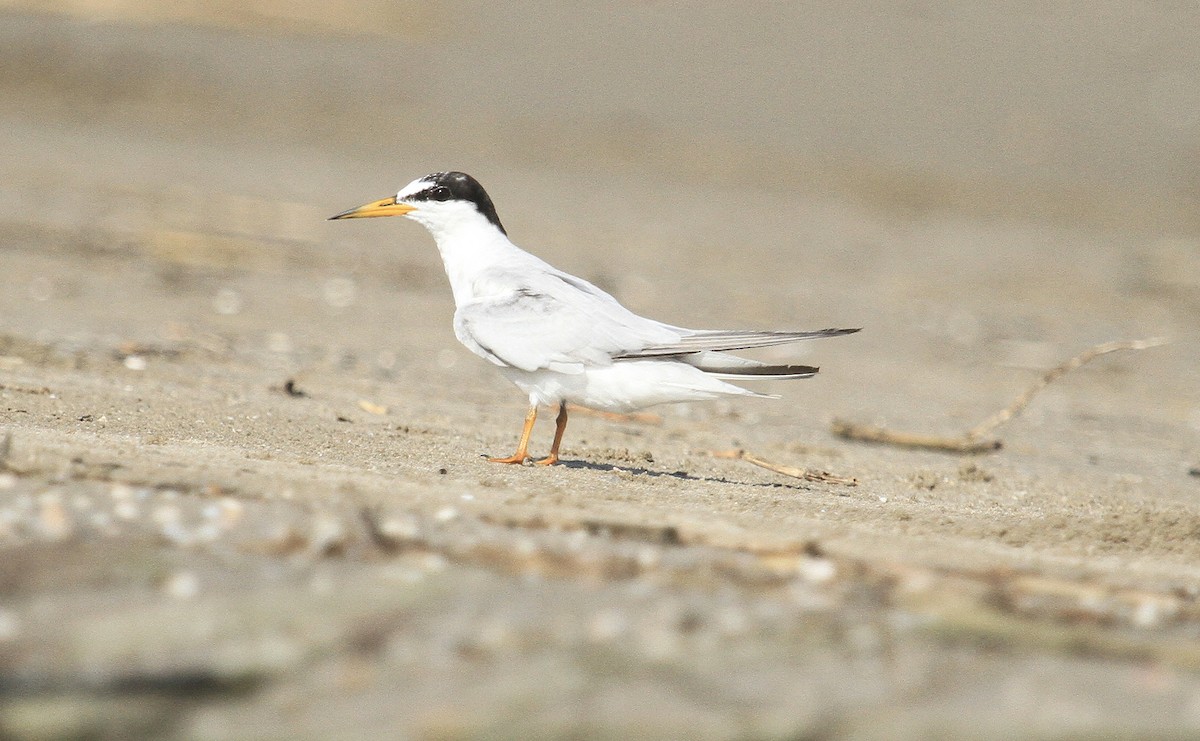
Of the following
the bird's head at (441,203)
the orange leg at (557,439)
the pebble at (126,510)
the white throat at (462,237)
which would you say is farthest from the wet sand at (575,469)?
the bird's head at (441,203)

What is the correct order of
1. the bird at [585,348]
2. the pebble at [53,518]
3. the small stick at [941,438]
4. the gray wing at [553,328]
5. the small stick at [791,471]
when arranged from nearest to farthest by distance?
the pebble at [53,518], the bird at [585,348], the gray wing at [553,328], the small stick at [791,471], the small stick at [941,438]

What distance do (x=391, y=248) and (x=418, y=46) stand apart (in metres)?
6.89

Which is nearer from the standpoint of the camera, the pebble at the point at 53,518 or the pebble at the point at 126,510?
the pebble at the point at 53,518

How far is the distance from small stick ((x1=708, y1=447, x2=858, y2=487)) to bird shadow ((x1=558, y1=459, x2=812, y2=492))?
0.40ft

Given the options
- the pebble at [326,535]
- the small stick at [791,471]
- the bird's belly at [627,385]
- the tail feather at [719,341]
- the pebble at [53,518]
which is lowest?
the pebble at [53,518]

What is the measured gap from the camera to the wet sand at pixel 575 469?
2.76 m

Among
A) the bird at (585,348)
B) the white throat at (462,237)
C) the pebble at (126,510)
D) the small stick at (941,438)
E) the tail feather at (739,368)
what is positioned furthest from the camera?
the small stick at (941,438)

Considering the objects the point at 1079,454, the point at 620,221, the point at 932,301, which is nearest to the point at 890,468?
the point at 1079,454

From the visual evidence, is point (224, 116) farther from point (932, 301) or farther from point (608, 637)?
point (608, 637)

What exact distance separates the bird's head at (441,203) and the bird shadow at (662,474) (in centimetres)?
109

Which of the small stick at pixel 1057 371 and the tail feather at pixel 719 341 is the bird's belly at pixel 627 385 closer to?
the tail feather at pixel 719 341

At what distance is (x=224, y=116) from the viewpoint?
14820 millimetres

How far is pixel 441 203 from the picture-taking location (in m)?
5.42

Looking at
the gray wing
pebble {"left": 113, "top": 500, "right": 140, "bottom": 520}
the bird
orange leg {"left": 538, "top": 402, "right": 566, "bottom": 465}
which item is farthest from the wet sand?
the gray wing
